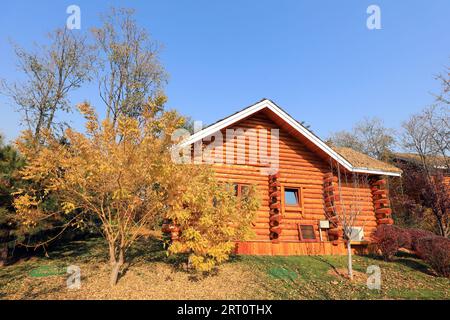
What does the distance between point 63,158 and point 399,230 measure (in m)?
14.2

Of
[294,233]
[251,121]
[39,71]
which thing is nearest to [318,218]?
[294,233]

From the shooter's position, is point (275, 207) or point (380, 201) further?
point (380, 201)

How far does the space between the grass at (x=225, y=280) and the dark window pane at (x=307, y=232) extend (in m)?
1.74

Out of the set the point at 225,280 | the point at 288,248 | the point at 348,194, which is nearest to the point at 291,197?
the point at 288,248

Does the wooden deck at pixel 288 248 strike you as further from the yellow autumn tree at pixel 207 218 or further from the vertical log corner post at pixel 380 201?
the vertical log corner post at pixel 380 201

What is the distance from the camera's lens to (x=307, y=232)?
1435 cm

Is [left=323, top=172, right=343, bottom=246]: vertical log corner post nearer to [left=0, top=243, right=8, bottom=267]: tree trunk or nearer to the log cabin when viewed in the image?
the log cabin

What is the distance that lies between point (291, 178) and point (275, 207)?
2.05m

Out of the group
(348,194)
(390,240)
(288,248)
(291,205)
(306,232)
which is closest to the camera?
(390,240)

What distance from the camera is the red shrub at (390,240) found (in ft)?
41.4

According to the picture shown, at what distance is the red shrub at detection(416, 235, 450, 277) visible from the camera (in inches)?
415

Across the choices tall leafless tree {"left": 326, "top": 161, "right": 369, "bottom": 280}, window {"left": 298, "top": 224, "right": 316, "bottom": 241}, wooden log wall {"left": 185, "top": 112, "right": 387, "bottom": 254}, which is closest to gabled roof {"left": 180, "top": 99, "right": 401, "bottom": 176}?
tall leafless tree {"left": 326, "top": 161, "right": 369, "bottom": 280}

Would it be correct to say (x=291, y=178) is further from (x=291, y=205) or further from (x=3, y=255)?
(x=3, y=255)

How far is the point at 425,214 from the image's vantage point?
21.9m
